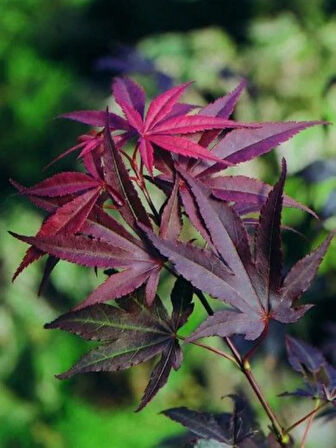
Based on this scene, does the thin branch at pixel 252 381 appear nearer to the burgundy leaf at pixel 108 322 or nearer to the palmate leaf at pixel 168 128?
the burgundy leaf at pixel 108 322

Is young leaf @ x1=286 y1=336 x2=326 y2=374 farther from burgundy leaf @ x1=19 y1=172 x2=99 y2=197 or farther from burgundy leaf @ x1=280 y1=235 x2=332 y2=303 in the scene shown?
burgundy leaf @ x1=19 y1=172 x2=99 y2=197

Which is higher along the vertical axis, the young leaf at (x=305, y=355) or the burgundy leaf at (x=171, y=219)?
the burgundy leaf at (x=171, y=219)

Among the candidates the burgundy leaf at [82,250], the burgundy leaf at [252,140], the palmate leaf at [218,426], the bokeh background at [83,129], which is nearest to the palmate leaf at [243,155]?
the burgundy leaf at [252,140]

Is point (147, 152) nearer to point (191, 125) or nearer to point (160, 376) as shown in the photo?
point (191, 125)

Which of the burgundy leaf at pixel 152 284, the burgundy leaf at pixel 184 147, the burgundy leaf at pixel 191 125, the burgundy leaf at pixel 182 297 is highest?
the burgundy leaf at pixel 191 125

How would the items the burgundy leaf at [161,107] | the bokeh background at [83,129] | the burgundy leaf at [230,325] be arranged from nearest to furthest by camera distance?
the burgundy leaf at [230,325] → the burgundy leaf at [161,107] → the bokeh background at [83,129]

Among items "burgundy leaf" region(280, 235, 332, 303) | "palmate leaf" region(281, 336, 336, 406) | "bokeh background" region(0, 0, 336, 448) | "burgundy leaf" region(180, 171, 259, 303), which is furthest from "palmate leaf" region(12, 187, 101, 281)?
"bokeh background" region(0, 0, 336, 448)

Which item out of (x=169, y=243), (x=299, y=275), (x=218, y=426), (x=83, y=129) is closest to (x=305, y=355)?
(x=218, y=426)
